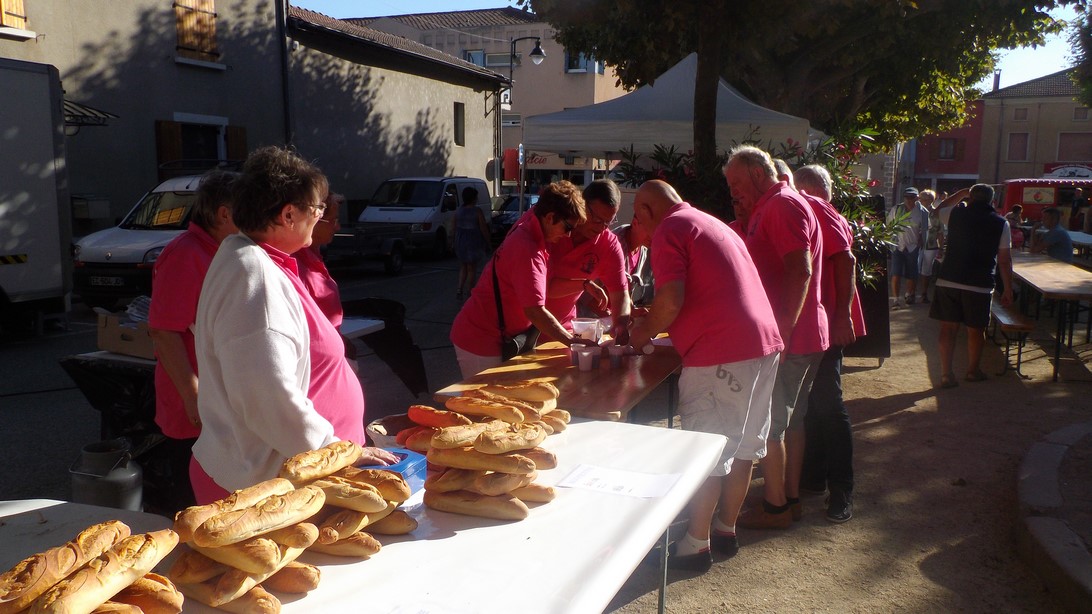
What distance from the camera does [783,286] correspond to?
13.0 feet

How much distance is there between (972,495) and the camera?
16.3 ft

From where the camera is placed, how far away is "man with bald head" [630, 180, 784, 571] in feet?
11.4

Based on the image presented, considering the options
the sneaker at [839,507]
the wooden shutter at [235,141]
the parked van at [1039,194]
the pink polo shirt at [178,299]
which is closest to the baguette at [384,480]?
the pink polo shirt at [178,299]

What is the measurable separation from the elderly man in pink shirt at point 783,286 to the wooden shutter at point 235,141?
15088 millimetres

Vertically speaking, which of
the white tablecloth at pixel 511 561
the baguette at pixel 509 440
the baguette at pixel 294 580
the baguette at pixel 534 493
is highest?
the baguette at pixel 509 440

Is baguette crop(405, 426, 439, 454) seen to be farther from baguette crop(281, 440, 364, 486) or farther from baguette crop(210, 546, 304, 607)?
baguette crop(210, 546, 304, 607)

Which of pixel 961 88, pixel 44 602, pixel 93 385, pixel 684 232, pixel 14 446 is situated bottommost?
pixel 14 446

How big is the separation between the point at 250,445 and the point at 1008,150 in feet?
204

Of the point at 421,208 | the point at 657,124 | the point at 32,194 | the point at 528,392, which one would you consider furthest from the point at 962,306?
the point at 421,208

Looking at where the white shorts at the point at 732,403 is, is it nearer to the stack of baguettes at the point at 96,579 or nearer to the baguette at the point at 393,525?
the baguette at the point at 393,525

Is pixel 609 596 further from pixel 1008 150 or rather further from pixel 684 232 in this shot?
pixel 1008 150

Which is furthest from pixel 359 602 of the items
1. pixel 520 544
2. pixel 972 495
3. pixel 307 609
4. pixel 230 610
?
pixel 972 495

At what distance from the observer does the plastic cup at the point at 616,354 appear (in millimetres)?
4141

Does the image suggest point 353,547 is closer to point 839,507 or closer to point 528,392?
point 528,392
